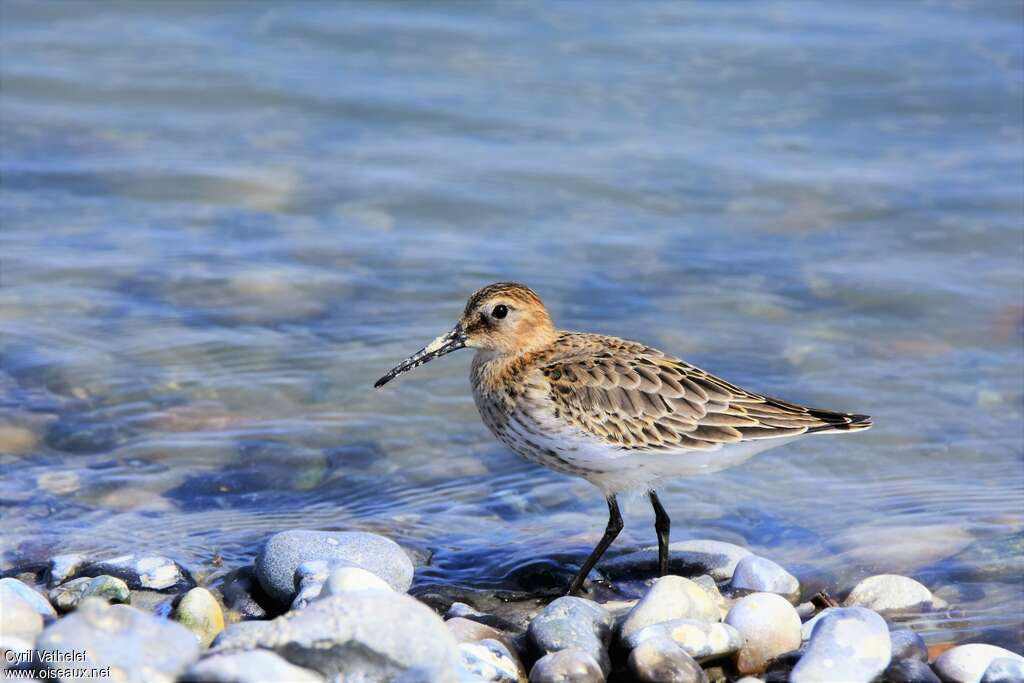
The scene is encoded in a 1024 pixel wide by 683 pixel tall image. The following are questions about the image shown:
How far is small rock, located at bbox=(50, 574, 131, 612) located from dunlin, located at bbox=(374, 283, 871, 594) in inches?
80.7

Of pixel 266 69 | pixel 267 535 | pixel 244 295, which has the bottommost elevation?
pixel 267 535

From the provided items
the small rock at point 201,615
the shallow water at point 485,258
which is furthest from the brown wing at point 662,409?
the small rock at point 201,615

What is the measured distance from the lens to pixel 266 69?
14.5 m

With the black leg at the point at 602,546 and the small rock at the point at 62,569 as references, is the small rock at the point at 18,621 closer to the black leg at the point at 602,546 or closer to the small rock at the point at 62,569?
the small rock at the point at 62,569

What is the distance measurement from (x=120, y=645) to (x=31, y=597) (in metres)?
1.42

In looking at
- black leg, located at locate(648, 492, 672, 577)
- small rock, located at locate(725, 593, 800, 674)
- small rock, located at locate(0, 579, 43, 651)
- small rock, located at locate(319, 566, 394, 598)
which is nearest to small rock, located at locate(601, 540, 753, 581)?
black leg, located at locate(648, 492, 672, 577)

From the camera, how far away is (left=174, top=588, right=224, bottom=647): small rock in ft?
18.5

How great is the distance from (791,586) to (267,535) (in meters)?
2.80

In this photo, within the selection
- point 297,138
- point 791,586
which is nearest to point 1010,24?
point 297,138

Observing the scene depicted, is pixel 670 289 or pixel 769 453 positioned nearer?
pixel 769 453

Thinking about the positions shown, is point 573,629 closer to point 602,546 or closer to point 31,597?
point 602,546

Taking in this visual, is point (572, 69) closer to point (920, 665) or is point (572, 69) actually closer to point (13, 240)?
point (13, 240)

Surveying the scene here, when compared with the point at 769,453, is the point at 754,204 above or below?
above

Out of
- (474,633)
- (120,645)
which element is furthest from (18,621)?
(474,633)
